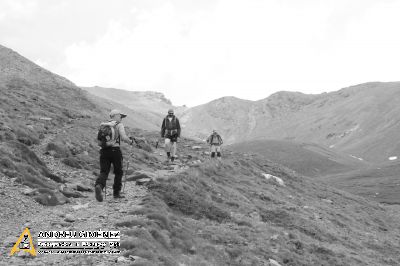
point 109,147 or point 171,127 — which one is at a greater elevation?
point 171,127

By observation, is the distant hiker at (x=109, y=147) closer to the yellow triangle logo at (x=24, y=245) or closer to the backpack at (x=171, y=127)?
the yellow triangle logo at (x=24, y=245)

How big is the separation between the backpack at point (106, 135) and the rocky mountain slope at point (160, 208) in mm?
2425

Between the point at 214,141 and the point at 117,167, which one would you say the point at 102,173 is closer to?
the point at 117,167

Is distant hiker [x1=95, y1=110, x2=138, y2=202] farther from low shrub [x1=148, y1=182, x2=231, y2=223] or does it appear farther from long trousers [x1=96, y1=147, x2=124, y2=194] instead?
low shrub [x1=148, y1=182, x2=231, y2=223]

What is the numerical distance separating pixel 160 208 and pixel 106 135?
3653 millimetres

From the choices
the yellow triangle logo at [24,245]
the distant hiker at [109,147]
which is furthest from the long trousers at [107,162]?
the yellow triangle logo at [24,245]

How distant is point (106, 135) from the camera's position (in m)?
16.9

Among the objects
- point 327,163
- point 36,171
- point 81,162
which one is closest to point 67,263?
point 36,171

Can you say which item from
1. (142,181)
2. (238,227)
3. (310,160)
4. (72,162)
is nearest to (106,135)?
(142,181)

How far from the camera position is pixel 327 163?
171000mm

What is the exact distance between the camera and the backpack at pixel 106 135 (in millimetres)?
16812

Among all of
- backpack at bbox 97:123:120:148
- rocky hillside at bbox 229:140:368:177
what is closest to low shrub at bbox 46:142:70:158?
backpack at bbox 97:123:120:148

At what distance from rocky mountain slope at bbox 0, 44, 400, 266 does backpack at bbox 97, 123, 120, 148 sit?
Result: 243 centimetres

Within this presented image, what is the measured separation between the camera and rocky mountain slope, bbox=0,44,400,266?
44.9ft
